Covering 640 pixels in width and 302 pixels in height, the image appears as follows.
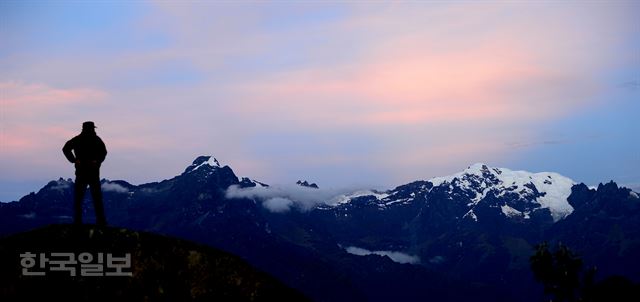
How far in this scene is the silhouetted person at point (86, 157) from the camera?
29.7 m

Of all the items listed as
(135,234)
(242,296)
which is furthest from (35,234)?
(242,296)

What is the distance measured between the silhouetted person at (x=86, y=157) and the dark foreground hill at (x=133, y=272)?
8.46 feet

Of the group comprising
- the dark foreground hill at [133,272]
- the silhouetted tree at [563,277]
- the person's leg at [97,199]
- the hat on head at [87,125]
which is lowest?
the silhouetted tree at [563,277]

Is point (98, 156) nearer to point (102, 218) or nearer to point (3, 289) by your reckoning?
point (102, 218)

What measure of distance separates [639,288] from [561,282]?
34.8ft

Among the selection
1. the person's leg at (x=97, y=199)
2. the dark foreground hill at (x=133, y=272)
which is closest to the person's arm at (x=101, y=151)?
the person's leg at (x=97, y=199)

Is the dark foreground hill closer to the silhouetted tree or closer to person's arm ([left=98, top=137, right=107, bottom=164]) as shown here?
person's arm ([left=98, top=137, right=107, bottom=164])

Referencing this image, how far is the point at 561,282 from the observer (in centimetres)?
10862

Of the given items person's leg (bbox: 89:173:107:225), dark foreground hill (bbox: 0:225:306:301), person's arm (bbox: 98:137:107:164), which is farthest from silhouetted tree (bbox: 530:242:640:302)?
dark foreground hill (bbox: 0:225:306:301)

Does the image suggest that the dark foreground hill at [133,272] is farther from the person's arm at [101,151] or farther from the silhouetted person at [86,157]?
the person's arm at [101,151]

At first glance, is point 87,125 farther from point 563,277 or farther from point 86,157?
point 563,277

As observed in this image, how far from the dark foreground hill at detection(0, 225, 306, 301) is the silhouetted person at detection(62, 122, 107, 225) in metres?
2.58

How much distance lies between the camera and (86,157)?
29812 mm

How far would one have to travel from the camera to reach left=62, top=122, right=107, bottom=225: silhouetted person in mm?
29688
